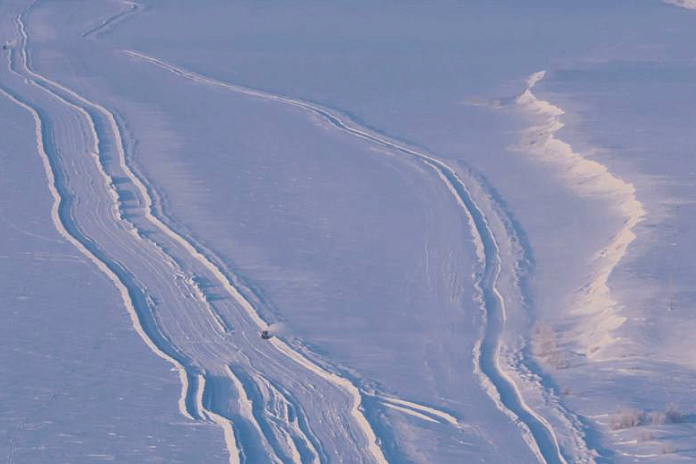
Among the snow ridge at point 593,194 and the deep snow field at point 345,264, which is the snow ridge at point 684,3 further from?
the snow ridge at point 593,194

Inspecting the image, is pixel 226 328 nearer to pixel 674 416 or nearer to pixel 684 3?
pixel 674 416

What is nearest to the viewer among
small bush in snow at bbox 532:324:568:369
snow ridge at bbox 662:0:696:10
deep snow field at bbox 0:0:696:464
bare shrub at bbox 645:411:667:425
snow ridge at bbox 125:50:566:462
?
bare shrub at bbox 645:411:667:425

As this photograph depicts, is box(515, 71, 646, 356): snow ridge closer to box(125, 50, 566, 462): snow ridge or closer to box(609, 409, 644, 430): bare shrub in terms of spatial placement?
box(125, 50, 566, 462): snow ridge

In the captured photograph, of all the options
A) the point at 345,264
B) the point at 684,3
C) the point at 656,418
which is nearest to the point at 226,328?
the point at 345,264

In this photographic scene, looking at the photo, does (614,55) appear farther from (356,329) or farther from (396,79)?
(356,329)

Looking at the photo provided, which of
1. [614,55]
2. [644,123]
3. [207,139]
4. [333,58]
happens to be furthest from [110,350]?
[614,55]

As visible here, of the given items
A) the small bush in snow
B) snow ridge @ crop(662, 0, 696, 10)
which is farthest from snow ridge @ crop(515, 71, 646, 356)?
snow ridge @ crop(662, 0, 696, 10)

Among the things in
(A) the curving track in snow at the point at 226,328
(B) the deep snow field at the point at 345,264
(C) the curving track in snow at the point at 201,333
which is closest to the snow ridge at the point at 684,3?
(B) the deep snow field at the point at 345,264
